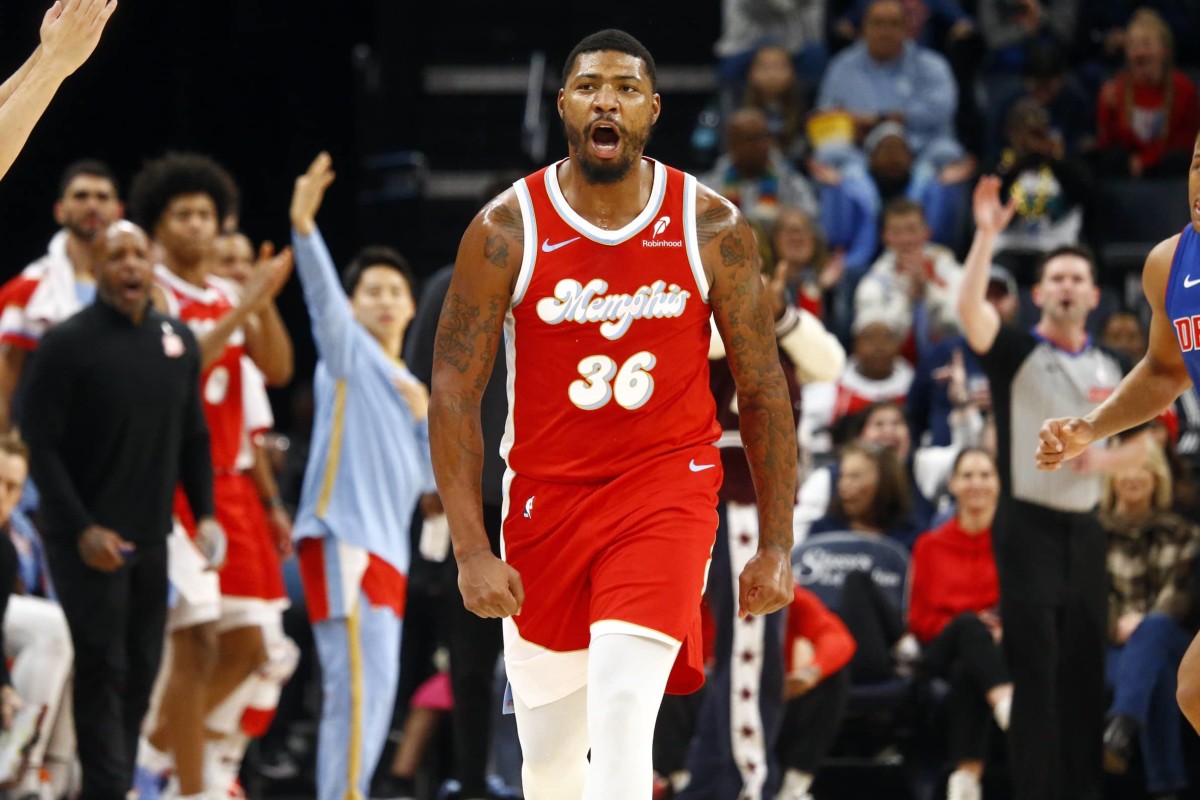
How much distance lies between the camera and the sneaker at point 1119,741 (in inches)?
303

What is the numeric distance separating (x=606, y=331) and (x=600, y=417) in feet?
0.66

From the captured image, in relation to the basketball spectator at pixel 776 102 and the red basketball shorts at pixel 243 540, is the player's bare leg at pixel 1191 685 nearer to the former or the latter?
the red basketball shorts at pixel 243 540

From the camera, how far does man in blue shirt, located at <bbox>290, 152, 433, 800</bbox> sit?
7.29 metres

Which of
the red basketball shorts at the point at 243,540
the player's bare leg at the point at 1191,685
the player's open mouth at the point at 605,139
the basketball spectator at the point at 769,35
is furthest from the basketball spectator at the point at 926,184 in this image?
the player's open mouth at the point at 605,139

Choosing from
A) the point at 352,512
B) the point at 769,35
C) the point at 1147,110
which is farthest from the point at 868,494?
the point at 769,35

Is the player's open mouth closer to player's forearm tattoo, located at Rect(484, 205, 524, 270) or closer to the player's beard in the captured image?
the player's beard

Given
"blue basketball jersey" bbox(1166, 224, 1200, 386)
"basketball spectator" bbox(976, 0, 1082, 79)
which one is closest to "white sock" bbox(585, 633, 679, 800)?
"blue basketball jersey" bbox(1166, 224, 1200, 386)

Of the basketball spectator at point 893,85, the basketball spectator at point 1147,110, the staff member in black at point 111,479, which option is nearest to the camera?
the staff member in black at point 111,479

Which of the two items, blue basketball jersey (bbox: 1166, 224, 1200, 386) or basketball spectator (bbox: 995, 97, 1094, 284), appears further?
basketball spectator (bbox: 995, 97, 1094, 284)

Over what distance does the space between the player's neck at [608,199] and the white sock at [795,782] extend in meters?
3.48

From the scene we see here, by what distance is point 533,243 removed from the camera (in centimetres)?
456

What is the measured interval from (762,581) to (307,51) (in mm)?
8951

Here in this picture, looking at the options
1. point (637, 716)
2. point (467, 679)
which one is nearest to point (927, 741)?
point (467, 679)

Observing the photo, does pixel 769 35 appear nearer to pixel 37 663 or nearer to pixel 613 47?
pixel 37 663
